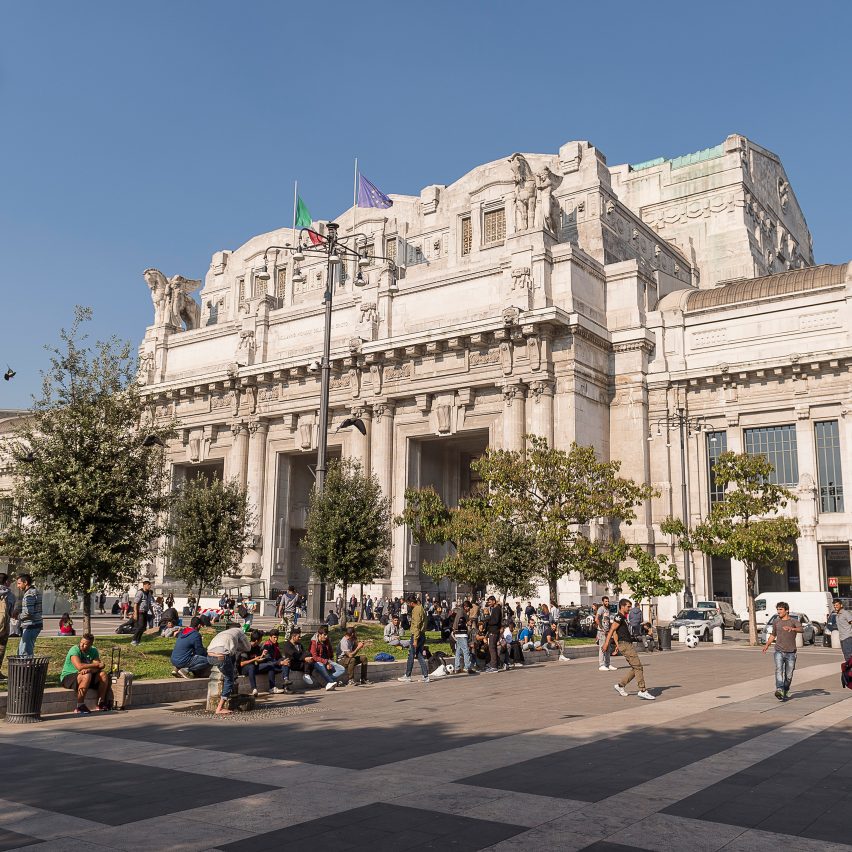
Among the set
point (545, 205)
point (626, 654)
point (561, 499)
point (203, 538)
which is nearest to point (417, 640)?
point (626, 654)

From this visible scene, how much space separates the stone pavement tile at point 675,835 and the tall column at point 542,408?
3258cm

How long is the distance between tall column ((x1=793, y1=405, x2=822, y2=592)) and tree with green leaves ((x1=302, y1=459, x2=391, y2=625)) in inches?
804

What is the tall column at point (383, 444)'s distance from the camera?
1730 inches

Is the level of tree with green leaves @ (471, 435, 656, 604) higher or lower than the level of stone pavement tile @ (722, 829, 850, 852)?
higher

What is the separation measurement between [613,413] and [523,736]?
33878 millimetres

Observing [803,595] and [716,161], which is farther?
[716,161]

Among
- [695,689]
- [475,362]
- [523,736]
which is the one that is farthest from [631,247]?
[523,736]

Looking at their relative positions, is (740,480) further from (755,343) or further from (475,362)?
(475,362)

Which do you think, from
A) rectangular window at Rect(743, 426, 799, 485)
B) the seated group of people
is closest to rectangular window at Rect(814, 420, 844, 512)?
rectangular window at Rect(743, 426, 799, 485)

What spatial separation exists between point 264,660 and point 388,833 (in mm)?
9988

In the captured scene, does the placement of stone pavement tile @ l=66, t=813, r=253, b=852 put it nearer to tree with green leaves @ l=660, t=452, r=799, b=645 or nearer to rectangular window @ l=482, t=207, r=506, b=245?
tree with green leaves @ l=660, t=452, r=799, b=645

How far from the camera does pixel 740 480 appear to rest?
33844mm

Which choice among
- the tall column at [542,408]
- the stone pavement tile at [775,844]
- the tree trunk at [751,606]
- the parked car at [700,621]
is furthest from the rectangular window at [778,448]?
the stone pavement tile at [775,844]

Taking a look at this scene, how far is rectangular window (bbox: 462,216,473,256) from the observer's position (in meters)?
50.0
